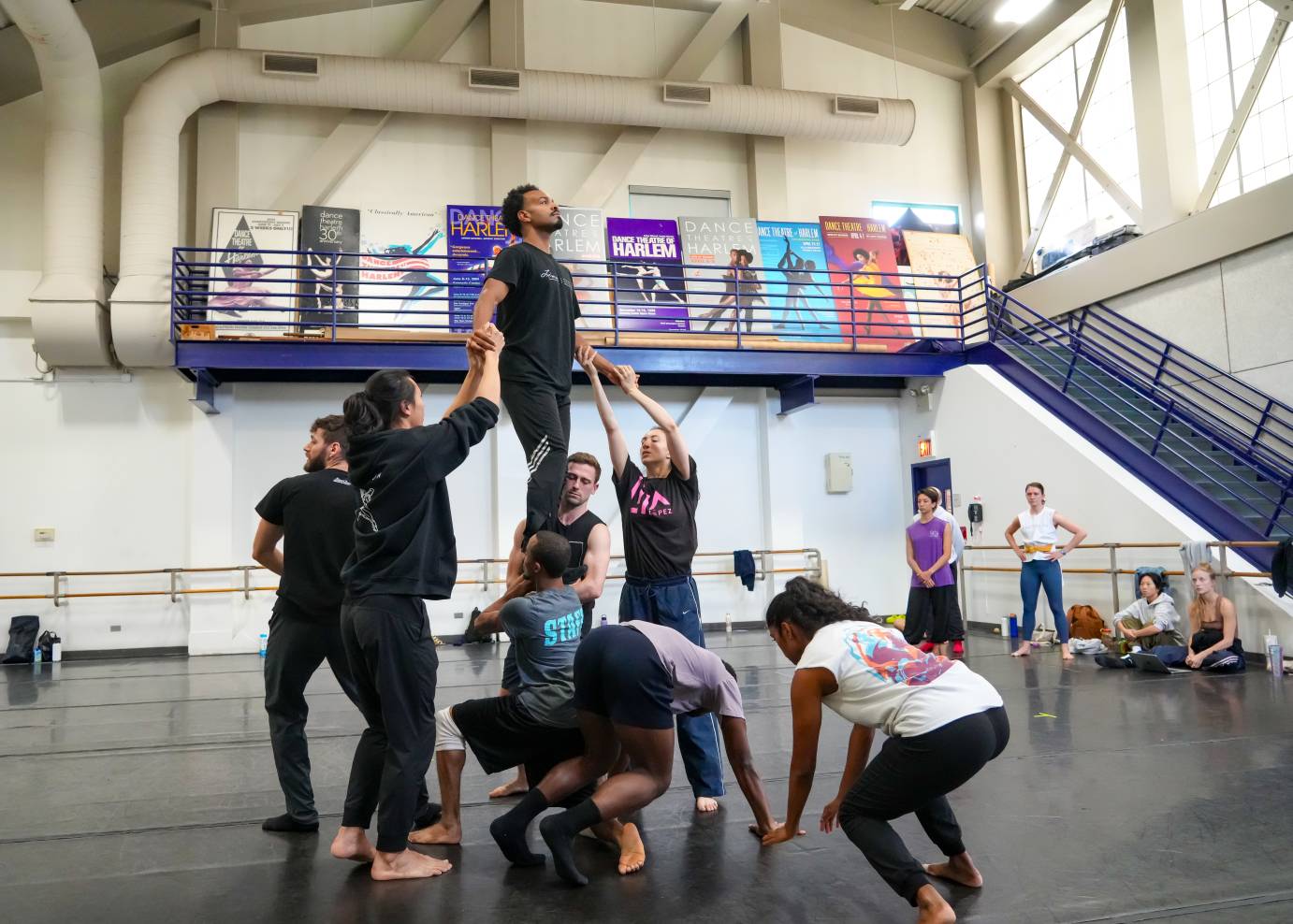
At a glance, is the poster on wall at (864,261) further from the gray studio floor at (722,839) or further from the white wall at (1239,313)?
the gray studio floor at (722,839)

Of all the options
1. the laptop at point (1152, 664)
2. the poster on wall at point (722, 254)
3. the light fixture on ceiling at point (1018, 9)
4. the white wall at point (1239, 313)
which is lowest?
the laptop at point (1152, 664)

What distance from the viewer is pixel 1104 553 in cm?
860

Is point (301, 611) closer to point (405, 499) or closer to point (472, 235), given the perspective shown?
point (405, 499)

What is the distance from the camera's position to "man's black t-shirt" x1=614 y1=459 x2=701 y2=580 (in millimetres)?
3939

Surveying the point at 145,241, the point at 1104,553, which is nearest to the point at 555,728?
the point at 1104,553

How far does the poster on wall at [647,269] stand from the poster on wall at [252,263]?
13.0ft

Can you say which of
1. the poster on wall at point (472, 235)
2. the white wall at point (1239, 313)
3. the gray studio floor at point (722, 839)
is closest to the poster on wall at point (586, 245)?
the poster on wall at point (472, 235)

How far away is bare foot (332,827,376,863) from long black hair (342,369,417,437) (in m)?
1.34

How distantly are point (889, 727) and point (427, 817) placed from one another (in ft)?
6.37

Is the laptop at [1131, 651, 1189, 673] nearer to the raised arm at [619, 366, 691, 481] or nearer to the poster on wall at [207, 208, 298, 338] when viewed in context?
the raised arm at [619, 366, 691, 481]

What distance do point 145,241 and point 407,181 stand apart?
11.0 ft

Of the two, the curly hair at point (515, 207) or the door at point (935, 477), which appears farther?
the door at point (935, 477)

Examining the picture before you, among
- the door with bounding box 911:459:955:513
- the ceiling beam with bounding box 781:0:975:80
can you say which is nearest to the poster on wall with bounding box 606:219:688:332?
the door with bounding box 911:459:955:513

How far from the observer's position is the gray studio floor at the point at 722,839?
101 inches
